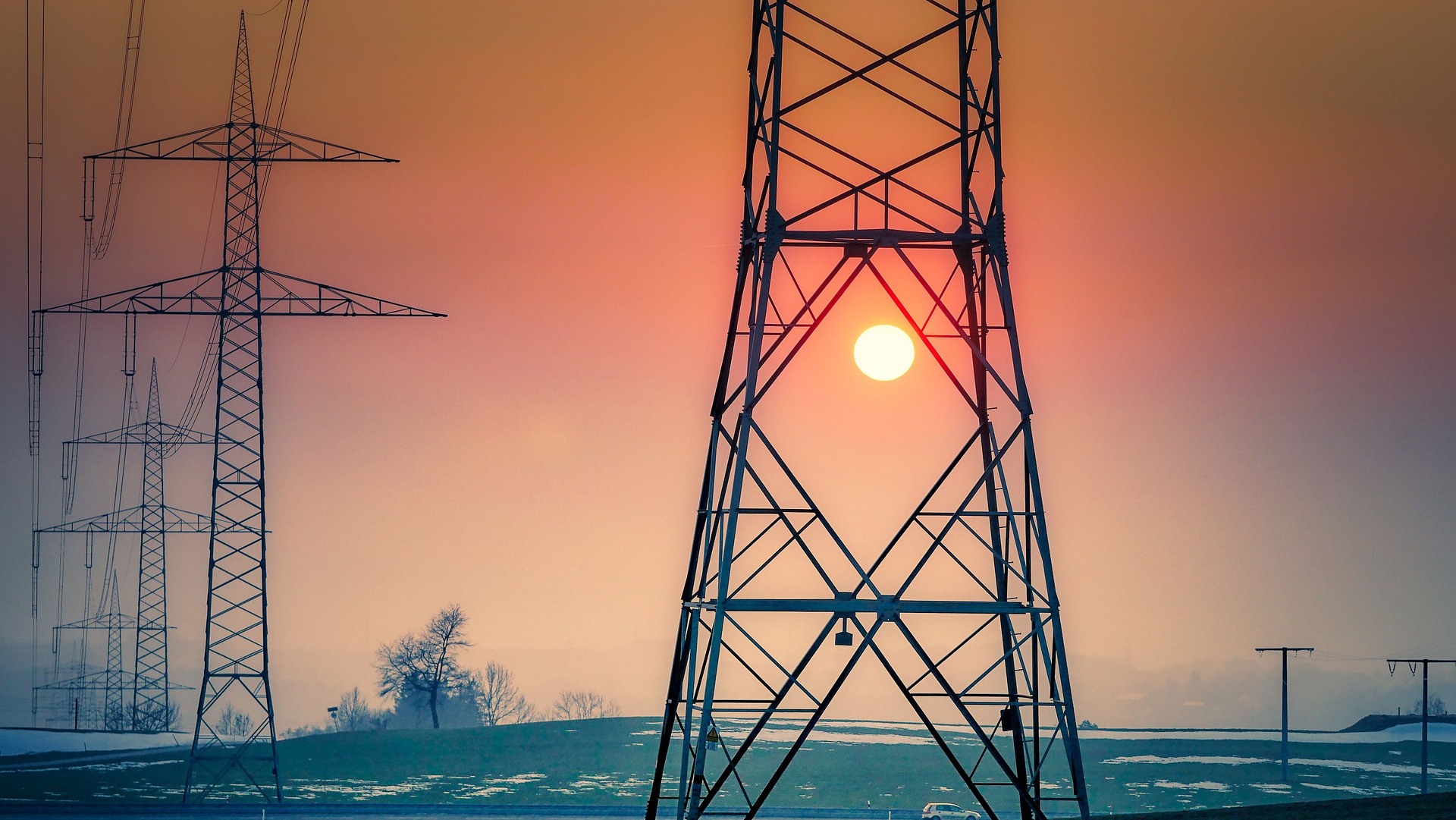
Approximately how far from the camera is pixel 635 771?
322 ft

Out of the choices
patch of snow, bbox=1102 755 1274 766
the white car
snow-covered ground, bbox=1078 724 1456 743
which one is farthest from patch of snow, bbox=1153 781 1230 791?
snow-covered ground, bbox=1078 724 1456 743

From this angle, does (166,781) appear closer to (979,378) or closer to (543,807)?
(543,807)

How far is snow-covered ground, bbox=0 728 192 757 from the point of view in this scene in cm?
10569

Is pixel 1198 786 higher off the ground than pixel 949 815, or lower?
lower

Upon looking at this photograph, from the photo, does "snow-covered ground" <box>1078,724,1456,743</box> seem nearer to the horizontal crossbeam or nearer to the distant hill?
the distant hill

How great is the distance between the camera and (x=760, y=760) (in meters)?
101

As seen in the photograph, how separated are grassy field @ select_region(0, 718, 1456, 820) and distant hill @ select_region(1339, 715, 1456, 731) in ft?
38.5

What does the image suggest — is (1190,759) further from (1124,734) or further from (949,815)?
(949,815)

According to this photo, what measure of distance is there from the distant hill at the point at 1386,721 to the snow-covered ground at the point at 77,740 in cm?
8534

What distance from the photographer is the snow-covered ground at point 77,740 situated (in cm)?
10569

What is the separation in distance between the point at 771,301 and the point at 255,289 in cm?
3650

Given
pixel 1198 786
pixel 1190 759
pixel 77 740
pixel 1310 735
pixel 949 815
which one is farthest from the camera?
pixel 1310 735

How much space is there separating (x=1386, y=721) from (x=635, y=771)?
A: 64.4m

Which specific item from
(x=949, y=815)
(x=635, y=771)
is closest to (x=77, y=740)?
(x=635, y=771)
